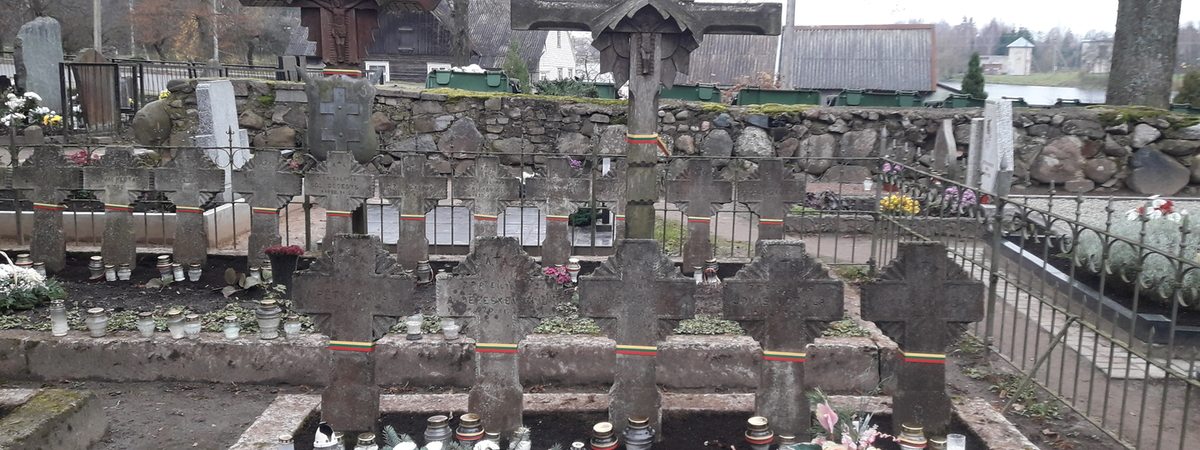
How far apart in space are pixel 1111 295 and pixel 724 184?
3.43 m

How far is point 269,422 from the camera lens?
14.8 ft

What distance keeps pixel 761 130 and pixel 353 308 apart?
11.1 meters

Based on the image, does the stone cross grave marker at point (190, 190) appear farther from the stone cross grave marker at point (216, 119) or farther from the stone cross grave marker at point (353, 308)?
the stone cross grave marker at point (353, 308)

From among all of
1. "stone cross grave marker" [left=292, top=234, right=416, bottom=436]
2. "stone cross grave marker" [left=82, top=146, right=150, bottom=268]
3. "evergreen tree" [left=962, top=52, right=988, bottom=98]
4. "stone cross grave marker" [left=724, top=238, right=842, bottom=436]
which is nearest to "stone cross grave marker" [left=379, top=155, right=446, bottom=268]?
"stone cross grave marker" [left=82, top=146, right=150, bottom=268]

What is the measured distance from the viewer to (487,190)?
8172mm

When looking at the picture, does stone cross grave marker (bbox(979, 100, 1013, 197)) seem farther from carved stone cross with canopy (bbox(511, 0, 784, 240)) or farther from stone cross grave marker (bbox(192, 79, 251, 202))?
stone cross grave marker (bbox(192, 79, 251, 202))

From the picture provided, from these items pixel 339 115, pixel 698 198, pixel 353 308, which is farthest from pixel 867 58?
pixel 353 308

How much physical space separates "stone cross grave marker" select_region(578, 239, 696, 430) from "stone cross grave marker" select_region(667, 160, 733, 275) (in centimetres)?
380

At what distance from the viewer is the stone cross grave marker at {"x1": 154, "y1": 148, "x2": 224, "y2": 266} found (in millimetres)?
7789

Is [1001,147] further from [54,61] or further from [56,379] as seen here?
[54,61]

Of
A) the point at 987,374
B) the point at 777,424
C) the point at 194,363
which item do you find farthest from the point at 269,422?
the point at 987,374

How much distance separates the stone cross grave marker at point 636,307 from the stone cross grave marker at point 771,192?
12.8 ft

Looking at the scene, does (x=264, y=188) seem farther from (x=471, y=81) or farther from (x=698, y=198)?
(x=471, y=81)

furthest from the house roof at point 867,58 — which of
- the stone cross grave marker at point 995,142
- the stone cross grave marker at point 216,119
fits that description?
the stone cross grave marker at point 216,119
